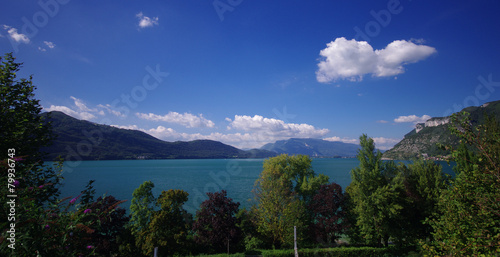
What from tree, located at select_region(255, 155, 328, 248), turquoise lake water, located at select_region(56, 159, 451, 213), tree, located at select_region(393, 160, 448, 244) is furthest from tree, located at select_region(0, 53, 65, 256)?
tree, located at select_region(393, 160, 448, 244)

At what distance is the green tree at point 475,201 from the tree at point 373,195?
1387 centimetres

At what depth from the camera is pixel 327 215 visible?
70.2 feet

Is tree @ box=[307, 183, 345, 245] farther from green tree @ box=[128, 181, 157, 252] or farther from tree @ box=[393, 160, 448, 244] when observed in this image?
green tree @ box=[128, 181, 157, 252]

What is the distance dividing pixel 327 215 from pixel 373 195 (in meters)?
4.54

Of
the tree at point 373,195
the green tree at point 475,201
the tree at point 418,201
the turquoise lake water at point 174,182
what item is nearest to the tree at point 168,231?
the turquoise lake water at point 174,182

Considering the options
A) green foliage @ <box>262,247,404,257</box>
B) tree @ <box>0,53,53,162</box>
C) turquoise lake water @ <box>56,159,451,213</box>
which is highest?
tree @ <box>0,53,53,162</box>

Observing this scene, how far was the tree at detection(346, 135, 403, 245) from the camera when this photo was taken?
19641 millimetres

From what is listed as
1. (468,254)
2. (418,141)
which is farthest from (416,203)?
(418,141)

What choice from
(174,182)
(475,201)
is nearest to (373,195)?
(475,201)

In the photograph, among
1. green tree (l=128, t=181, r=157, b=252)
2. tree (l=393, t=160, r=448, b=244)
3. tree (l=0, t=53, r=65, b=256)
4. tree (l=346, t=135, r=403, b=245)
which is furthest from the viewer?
tree (l=393, t=160, r=448, b=244)

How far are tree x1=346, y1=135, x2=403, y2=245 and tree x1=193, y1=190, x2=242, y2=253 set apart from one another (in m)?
11.2

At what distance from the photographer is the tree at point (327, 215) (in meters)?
20.6

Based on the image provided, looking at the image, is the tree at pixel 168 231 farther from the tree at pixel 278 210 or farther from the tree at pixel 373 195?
the tree at pixel 373 195

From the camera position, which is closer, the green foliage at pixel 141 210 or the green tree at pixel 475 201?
the green tree at pixel 475 201
